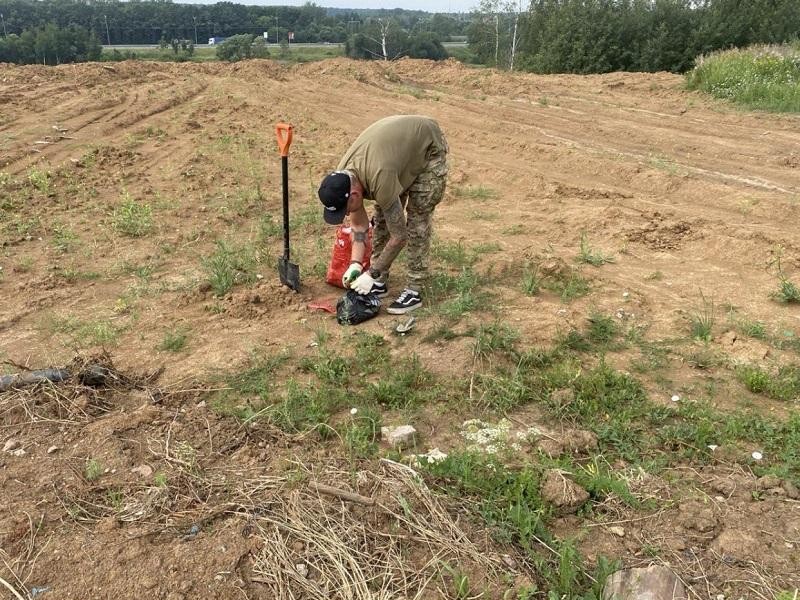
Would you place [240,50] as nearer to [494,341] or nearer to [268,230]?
[268,230]

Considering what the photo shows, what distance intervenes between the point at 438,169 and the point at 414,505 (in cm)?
252

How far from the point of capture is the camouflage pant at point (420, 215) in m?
4.36

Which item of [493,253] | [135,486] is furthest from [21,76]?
[135,486]

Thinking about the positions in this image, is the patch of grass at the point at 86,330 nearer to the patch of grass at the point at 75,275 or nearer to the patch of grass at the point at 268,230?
the patch of grass at the point at 75,275

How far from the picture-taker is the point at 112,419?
327cm

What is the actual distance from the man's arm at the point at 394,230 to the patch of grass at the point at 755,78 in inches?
380

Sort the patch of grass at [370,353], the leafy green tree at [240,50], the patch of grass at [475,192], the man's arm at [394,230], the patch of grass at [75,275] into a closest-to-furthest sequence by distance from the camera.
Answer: the patch of grass at [370,353] < the man's arm at [394,230] < the patch of grass at [75,275] < the patch of grass at [475,192] < the leafy green tree at [240,50]

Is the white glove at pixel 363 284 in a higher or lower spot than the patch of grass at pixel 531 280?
higher

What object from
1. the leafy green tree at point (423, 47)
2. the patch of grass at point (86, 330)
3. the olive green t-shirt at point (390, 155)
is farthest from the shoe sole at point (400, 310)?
the leafy green tree at point (423, 47)

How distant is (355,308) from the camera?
4.31 metres

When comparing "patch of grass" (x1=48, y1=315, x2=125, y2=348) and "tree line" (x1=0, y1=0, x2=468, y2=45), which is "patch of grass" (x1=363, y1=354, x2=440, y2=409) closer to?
"patch of grass" (x1=48, y1=315, x2=125, y2=348)

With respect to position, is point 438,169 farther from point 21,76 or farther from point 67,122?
point 21,76

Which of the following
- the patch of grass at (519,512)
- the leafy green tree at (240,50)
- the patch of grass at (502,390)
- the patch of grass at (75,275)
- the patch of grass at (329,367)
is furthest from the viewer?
the leafy green tree at (240,50)

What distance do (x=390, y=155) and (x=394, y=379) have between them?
144 cm
